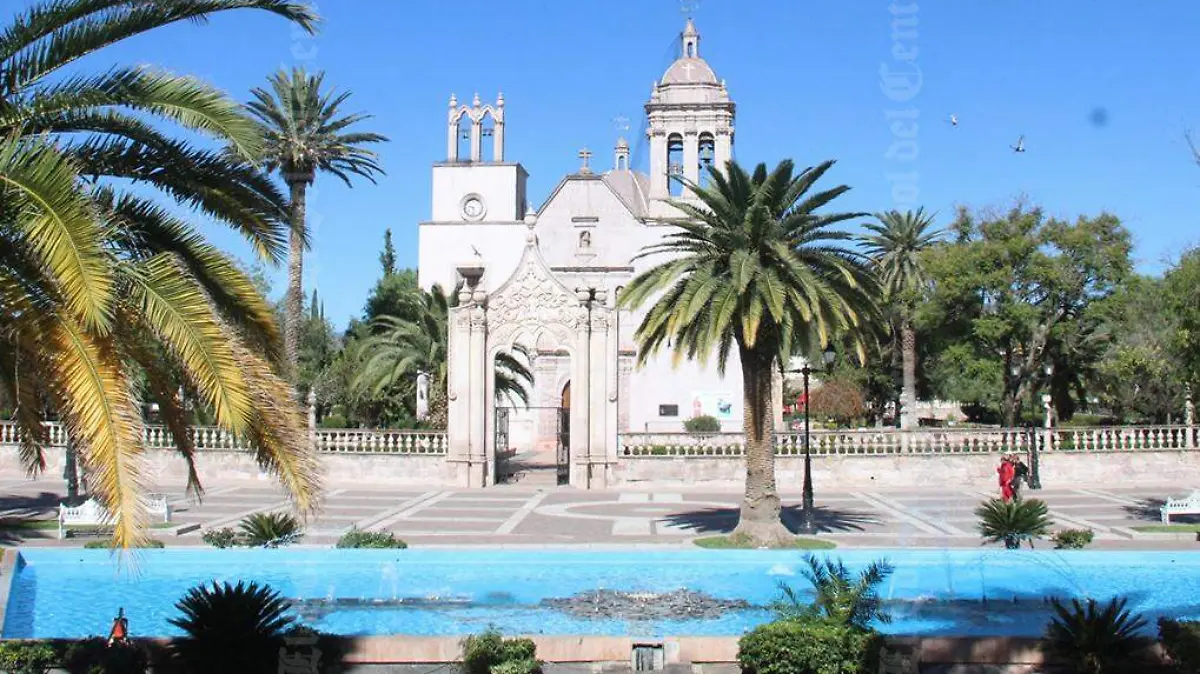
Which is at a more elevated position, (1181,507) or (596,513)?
(1181,507)

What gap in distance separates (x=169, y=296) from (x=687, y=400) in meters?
41.7

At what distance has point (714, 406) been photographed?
4822 cm

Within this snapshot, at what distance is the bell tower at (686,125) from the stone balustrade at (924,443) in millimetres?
20690

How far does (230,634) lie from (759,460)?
11.3 meters

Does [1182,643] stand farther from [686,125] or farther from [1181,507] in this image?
[686,125]

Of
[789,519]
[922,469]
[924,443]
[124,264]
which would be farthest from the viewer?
[924,443]

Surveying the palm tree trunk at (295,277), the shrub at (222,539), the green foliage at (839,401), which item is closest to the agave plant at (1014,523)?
the shrub at (222,539)

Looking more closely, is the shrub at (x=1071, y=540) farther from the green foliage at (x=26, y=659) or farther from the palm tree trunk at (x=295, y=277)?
the palm tree trunk at (x=295, y=277)

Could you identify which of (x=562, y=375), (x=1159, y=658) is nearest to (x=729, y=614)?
(x=1159, y=658)

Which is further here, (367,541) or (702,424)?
(702,424)

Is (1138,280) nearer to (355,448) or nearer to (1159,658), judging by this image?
(355,448)

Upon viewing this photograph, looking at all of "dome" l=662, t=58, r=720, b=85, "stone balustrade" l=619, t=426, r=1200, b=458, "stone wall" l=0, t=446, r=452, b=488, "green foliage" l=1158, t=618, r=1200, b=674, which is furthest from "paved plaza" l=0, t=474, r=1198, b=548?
"dome" l=662, t=58, r=720, b=85

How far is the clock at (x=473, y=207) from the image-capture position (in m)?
52.0

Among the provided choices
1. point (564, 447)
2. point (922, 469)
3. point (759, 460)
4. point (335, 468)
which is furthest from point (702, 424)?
point (759, 460)
